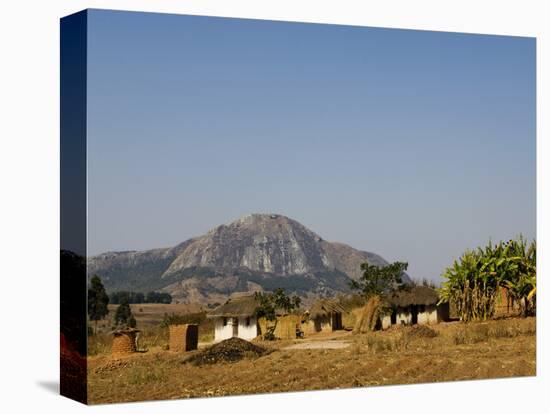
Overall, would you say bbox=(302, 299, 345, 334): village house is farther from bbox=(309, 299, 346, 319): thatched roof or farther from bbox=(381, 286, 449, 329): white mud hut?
bbox=(381, 286, 449, 329): white mud hut

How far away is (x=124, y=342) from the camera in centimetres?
1864

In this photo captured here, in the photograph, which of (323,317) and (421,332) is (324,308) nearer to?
(323,317)

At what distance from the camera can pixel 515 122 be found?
21.6 metres

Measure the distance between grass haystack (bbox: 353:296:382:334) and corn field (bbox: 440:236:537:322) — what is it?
1073 mm

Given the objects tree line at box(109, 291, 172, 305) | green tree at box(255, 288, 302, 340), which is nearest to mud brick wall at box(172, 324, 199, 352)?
tree line at box(109, 291, 172, 305)

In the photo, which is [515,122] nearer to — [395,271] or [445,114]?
[445,114]

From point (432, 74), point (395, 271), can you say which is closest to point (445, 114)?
point (432, 74)

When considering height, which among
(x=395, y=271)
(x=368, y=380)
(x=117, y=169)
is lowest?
(x=368, y=380)

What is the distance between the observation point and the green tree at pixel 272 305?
65.6 feet

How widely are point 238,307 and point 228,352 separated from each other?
0.76 metres

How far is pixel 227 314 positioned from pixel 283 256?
3.89 feet

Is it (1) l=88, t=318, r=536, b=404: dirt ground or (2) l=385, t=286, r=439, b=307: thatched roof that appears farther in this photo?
(2) l=385, t=286, r=439, b=307: thatched roof

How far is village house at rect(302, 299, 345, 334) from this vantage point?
20.4 m

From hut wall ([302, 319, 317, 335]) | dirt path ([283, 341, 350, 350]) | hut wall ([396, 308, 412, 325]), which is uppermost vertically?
hut wall ([396, 308, 412, 325])
